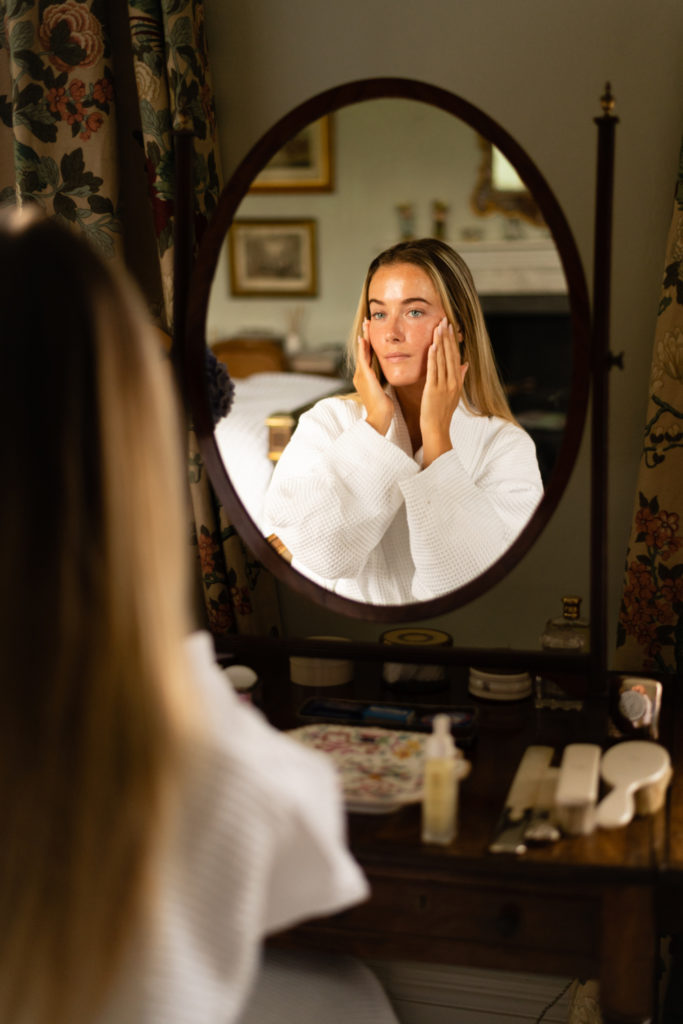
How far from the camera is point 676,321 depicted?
4.11 feet

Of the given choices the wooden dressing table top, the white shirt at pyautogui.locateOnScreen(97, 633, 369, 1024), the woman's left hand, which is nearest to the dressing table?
the wooden dressing table top

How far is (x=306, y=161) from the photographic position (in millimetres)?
1209

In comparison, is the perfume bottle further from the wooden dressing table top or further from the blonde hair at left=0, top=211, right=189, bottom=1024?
the blonde hair at left=0, top=211, right=189, bottom=1024

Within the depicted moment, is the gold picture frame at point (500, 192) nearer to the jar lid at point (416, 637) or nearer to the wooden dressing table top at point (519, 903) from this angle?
the jar lid at point (416, 637)

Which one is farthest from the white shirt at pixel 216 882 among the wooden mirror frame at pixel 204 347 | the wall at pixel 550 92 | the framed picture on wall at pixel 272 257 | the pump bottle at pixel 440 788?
the wall at pixel 550 92

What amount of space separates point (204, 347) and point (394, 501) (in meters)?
0.31

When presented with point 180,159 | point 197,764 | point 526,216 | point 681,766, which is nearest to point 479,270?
point 526,216

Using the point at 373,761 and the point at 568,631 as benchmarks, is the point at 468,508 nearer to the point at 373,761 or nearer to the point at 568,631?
the point at 568,631

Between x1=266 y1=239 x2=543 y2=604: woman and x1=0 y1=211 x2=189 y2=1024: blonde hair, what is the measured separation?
23.1 inches

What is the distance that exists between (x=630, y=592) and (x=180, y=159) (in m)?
0.80

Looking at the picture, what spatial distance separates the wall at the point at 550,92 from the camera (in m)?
1.28

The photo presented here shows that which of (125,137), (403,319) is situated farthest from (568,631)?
(125,137)

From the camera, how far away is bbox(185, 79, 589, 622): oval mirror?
3.74ft

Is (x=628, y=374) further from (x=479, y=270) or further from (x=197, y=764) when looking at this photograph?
(x=197, y=764)
